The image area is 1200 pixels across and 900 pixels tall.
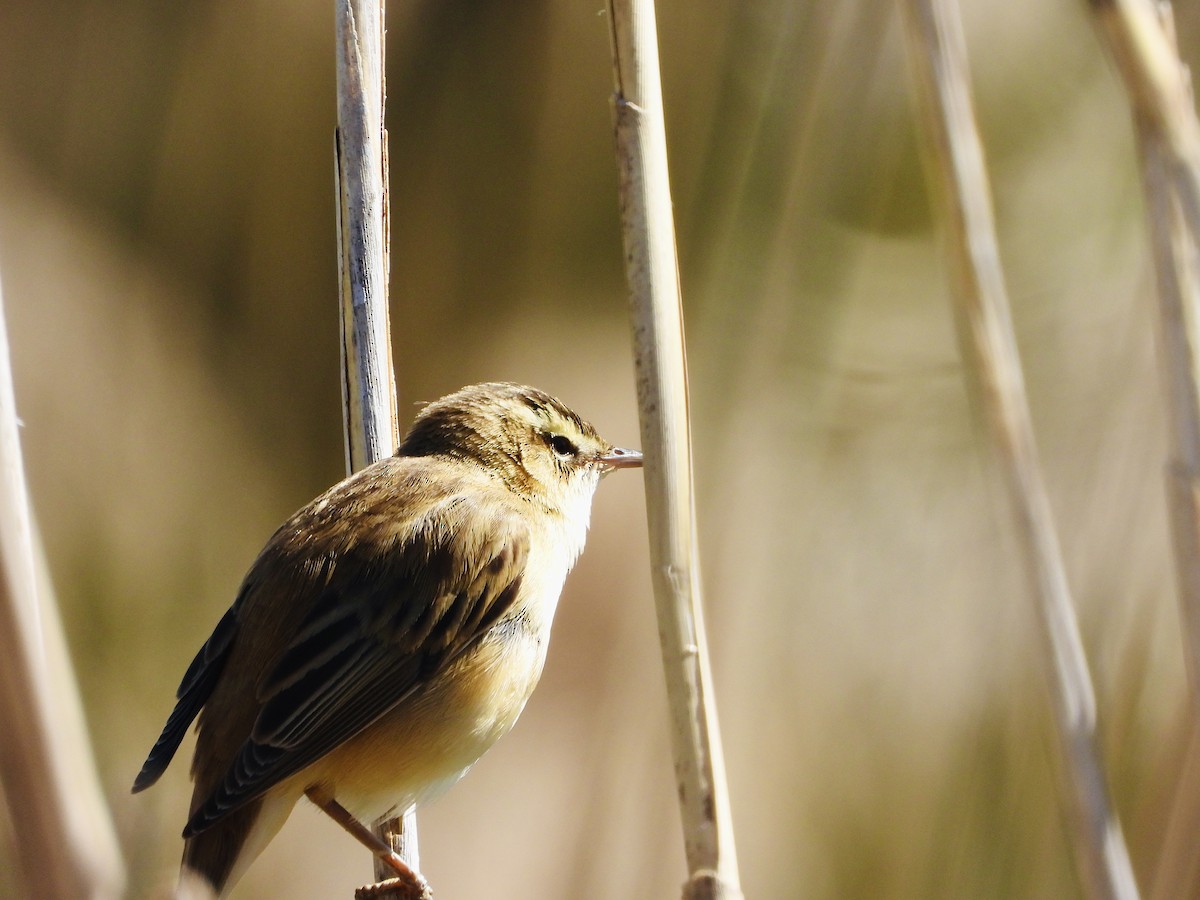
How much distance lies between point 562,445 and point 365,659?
84 cm

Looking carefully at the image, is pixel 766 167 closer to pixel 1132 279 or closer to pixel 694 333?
pixel 694 333

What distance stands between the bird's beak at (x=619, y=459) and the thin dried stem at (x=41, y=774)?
74.0 inches

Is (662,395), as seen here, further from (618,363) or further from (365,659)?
(618,363)

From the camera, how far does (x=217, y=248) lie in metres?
4.18

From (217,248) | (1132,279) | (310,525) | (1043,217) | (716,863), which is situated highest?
(217,248)

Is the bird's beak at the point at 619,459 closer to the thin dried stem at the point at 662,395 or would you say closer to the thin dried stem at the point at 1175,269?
the thin dried stem at the point at 662,395

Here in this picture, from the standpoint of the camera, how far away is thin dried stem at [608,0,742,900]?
1.66 meters

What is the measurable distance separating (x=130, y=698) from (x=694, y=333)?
7.38 feet

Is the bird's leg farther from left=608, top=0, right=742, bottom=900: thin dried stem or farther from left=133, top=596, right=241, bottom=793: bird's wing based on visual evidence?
left=608, top=0, right=742, bottom=900: thin dried stem

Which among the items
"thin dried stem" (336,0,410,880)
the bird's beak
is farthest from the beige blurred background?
"thin dried stem" (336,0,410,880)

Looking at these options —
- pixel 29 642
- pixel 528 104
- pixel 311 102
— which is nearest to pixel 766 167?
pixel 528 104

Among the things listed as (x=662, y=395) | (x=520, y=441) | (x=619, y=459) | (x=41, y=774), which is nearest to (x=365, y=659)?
(x=520, y=441)

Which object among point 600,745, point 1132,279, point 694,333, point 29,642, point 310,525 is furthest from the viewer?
point 694,333

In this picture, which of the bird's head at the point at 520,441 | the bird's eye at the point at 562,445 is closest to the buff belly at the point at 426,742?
the bird's head at the point at 520,441
